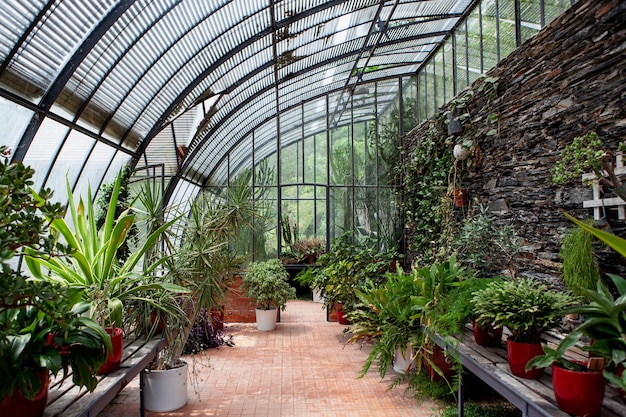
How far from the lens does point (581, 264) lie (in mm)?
3211

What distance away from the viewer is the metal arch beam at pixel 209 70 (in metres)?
6.24

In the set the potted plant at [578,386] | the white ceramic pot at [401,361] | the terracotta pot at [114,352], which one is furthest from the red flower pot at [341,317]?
the potted plant at [578,386]

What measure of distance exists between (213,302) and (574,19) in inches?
158

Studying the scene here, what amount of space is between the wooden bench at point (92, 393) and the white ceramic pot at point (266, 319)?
409 centimetres

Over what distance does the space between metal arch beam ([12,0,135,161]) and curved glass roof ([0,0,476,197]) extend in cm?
1

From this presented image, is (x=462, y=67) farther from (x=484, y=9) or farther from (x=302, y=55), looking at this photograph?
(x=302, y=55)

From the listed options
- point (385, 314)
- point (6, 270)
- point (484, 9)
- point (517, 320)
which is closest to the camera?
point (6, 270)

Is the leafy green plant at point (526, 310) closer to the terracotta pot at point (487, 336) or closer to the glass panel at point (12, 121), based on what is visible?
the terracotta pot at point (487, 336)

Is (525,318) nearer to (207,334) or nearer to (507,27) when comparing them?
(507,27)

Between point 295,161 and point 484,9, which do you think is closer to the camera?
point 484,9

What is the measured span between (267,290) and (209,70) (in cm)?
355

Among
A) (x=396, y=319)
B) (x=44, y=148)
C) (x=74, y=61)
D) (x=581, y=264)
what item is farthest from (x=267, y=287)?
(x=581, y=264)

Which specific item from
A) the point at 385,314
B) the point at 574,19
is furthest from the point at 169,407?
the point at 574,19

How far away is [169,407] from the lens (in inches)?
159
